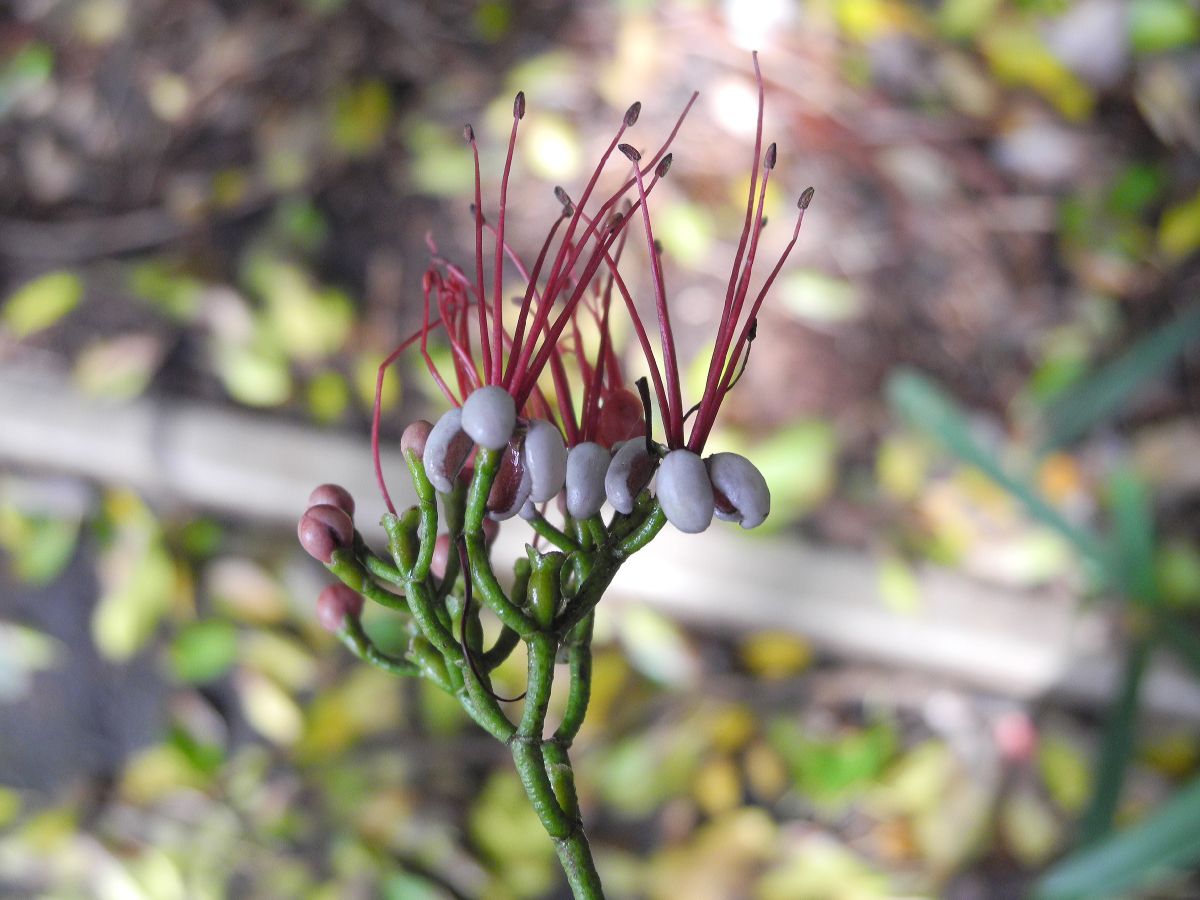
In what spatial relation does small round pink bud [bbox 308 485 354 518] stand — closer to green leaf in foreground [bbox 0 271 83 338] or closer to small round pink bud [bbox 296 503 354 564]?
small round pink bud [bbox 296 503 354 564]

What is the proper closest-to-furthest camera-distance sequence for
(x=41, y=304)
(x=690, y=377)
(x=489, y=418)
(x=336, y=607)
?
(x=489, y=418)
(x=336, y=607)
(x=690, y=377)
(x=41, y=304)

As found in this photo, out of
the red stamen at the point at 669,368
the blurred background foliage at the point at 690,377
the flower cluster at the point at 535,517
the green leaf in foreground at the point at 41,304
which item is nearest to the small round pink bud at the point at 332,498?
the flower cluster at the point at 535,517

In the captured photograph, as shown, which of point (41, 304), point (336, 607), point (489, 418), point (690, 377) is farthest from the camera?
point (41, 304)

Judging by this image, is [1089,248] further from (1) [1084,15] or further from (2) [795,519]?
(2) [795,519]

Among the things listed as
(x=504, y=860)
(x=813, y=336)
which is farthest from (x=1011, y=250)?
(x=504, y=860)

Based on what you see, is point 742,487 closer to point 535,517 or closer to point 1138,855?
point 535,517

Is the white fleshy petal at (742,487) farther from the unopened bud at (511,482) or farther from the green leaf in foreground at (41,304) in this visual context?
the green leaf in foreground at (41,304)

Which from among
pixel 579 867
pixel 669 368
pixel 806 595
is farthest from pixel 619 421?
pixel 806 595
